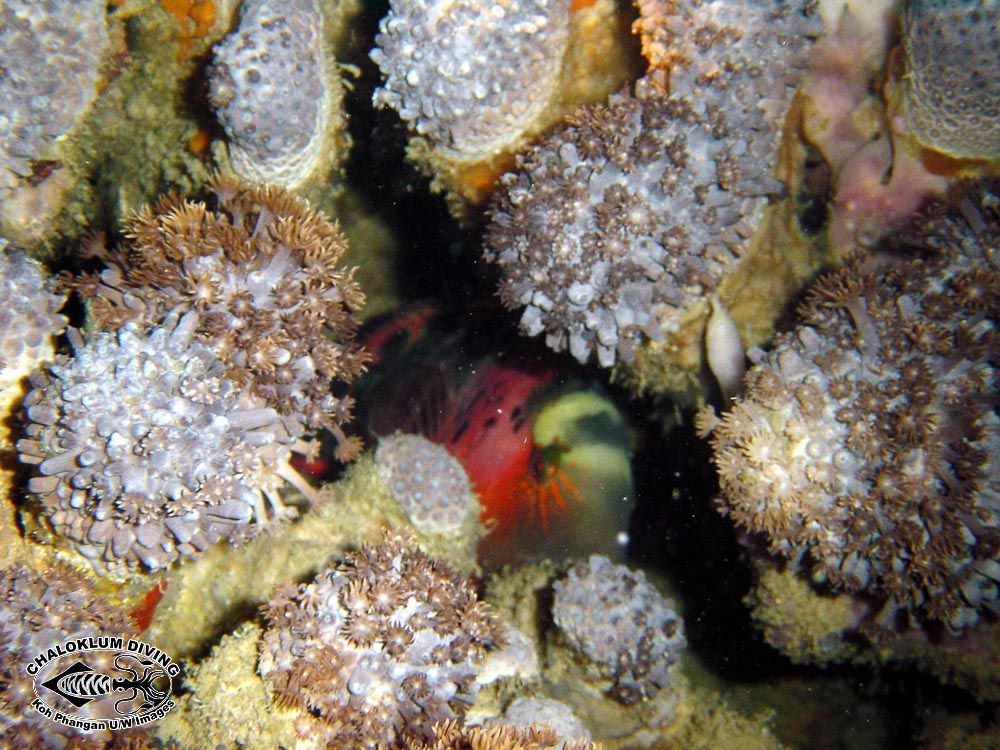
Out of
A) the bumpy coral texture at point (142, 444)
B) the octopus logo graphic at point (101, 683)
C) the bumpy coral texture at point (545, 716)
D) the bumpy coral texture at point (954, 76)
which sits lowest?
the bumpy coral texture at point (545, 716)

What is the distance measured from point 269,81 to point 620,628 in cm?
358

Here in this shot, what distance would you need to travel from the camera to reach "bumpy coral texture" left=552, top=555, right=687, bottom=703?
362cm

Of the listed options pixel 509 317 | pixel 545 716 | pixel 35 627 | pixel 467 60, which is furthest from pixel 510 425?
pixel 35 627

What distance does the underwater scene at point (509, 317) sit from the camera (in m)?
2.68

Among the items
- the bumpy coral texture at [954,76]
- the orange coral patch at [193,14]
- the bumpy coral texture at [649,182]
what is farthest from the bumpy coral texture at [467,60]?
the bumpy coral texture at [954,76]

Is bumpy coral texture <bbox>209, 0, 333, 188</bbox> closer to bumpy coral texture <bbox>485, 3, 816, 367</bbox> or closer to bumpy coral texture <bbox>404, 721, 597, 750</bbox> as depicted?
bumpy coral texture <bbox>485, 3, 816, 367</bbox>

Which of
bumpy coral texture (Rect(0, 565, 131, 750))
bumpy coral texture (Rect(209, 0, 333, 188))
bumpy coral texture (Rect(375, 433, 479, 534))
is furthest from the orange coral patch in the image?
bumpy coral texture (Rect(0, 565, 131, 750))

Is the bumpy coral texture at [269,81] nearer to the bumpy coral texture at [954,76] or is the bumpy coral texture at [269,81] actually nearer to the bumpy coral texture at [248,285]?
the bumpy coral texture at [248,285]

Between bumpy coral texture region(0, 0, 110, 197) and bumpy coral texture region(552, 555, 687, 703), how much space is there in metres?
4.05

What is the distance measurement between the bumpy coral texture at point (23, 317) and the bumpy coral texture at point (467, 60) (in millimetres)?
1869

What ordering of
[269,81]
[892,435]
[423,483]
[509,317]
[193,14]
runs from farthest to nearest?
[509,317] → [423,483] → [193,14] → [269,81] → [892,435]

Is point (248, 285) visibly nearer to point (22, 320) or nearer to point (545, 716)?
point (22, 320)

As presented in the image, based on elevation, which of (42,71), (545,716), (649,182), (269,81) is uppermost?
(649,182)

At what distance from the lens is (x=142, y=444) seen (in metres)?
2.49
